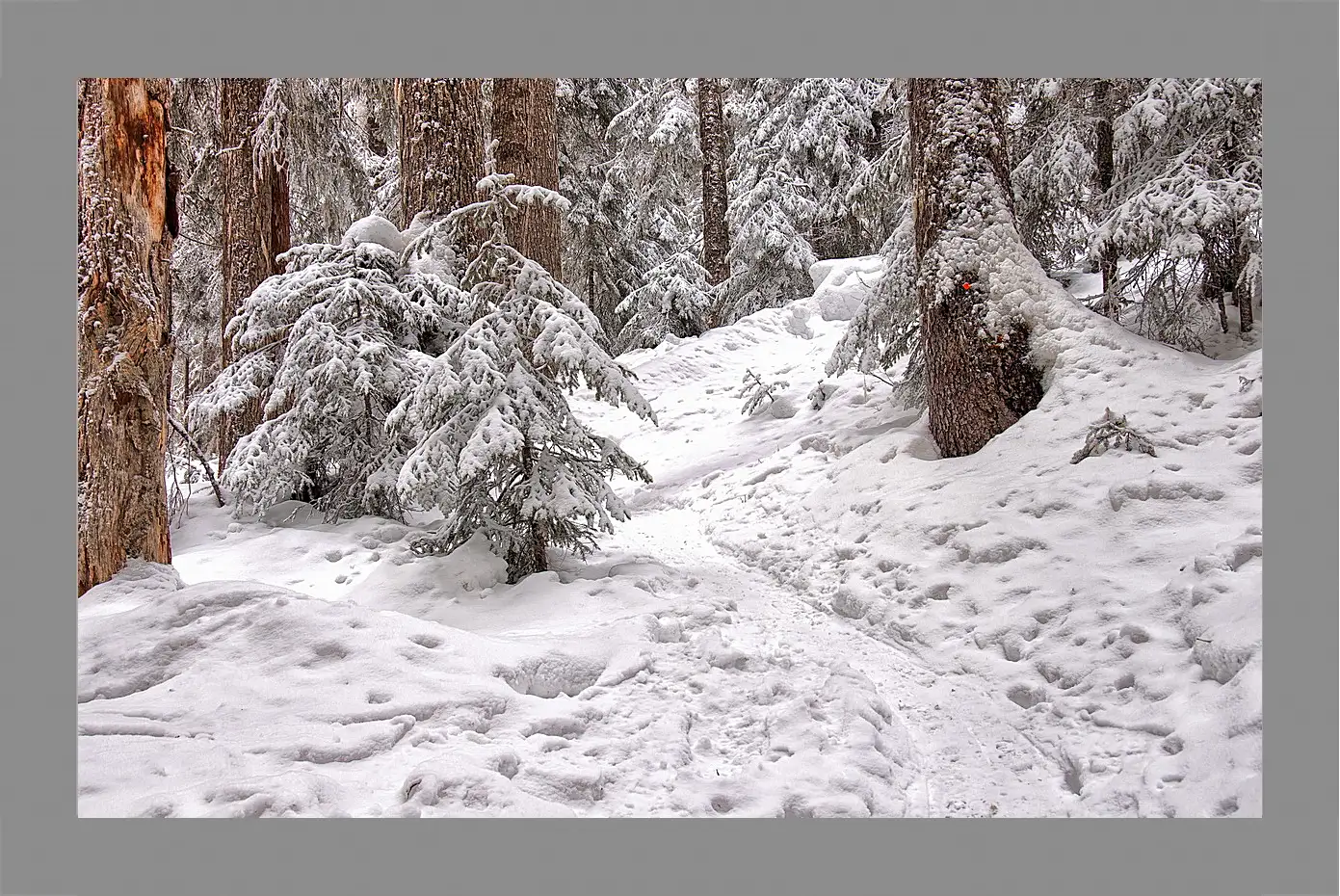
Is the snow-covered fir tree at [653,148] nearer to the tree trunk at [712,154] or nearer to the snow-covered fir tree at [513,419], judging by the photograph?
the tree trunk at [712,154]

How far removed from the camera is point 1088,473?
4312mm

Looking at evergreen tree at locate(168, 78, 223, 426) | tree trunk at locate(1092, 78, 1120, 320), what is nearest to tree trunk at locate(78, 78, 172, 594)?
evergreen tree at locate(168, 78, 223, 426)

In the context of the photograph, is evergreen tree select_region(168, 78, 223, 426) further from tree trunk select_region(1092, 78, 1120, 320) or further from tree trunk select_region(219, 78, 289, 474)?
tree trunk select_region(1092, 78, 1120, 320)

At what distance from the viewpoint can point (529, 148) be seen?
21.3 feet

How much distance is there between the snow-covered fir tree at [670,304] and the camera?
43.3 ft

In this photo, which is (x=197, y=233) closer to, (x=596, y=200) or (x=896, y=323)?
(x=596, y=200)

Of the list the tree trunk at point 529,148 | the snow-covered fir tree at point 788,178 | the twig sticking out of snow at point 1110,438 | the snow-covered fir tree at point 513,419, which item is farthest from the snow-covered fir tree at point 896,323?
the snow-covered fir tree at point 788,178

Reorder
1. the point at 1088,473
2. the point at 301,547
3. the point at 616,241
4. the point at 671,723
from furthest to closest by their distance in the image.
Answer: the point at 616,241
the point at 301,547
the point at 1088,473
the point at 671,723

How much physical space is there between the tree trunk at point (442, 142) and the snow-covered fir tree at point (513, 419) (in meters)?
1.34

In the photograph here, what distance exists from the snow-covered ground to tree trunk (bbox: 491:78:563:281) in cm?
246

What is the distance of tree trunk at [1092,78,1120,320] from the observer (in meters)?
5.82
